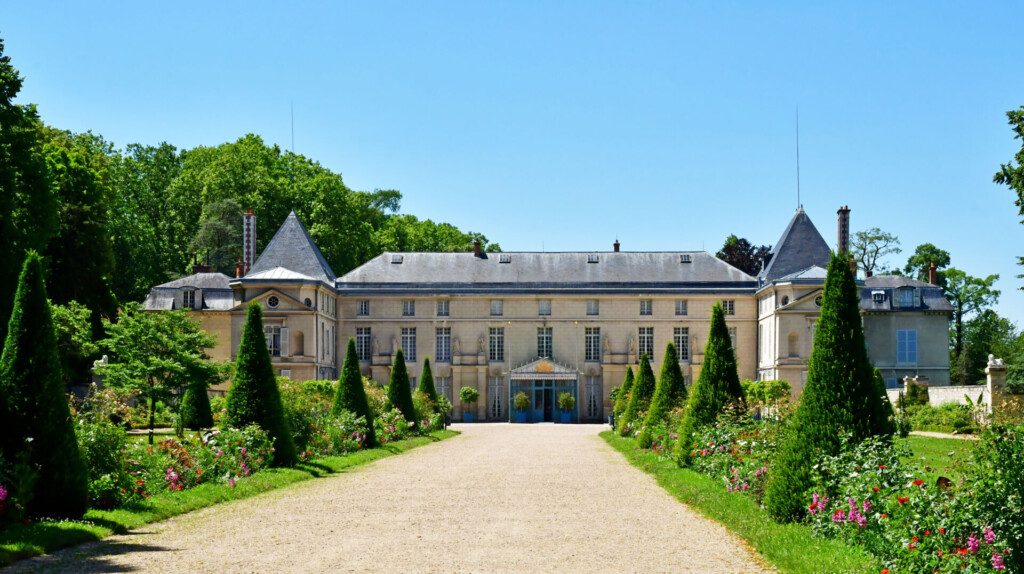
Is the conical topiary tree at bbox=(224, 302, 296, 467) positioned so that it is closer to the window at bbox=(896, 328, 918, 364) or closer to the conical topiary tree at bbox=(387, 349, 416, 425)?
the conical topiary tree at bbox=(387, 349, 416, 425)

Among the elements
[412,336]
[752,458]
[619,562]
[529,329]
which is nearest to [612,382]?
[529,329]

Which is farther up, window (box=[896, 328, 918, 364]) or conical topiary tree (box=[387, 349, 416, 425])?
window (box=[896, 328, 918, 364])

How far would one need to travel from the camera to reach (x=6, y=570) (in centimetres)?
759

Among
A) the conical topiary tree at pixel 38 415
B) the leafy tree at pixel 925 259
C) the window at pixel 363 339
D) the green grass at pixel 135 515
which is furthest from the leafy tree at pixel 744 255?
the conical topiary tree at pixel 38 415

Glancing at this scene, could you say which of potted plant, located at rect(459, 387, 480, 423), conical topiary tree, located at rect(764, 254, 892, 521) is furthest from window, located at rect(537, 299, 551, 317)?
conical topiary tree, located at rect(764, 254, 892, 521)

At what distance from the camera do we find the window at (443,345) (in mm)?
48406

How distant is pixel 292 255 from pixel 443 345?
8067mm

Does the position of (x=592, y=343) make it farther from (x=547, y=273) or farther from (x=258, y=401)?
(x=258, y=401)

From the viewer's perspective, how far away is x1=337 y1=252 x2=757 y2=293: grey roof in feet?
159

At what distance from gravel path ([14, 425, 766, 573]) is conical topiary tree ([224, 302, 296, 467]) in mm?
1189

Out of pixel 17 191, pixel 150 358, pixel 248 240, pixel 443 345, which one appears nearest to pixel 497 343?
pixel 443 345

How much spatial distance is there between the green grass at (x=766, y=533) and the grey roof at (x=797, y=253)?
33729mm

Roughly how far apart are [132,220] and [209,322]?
8436 millimetres

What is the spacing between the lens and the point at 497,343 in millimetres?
48688
